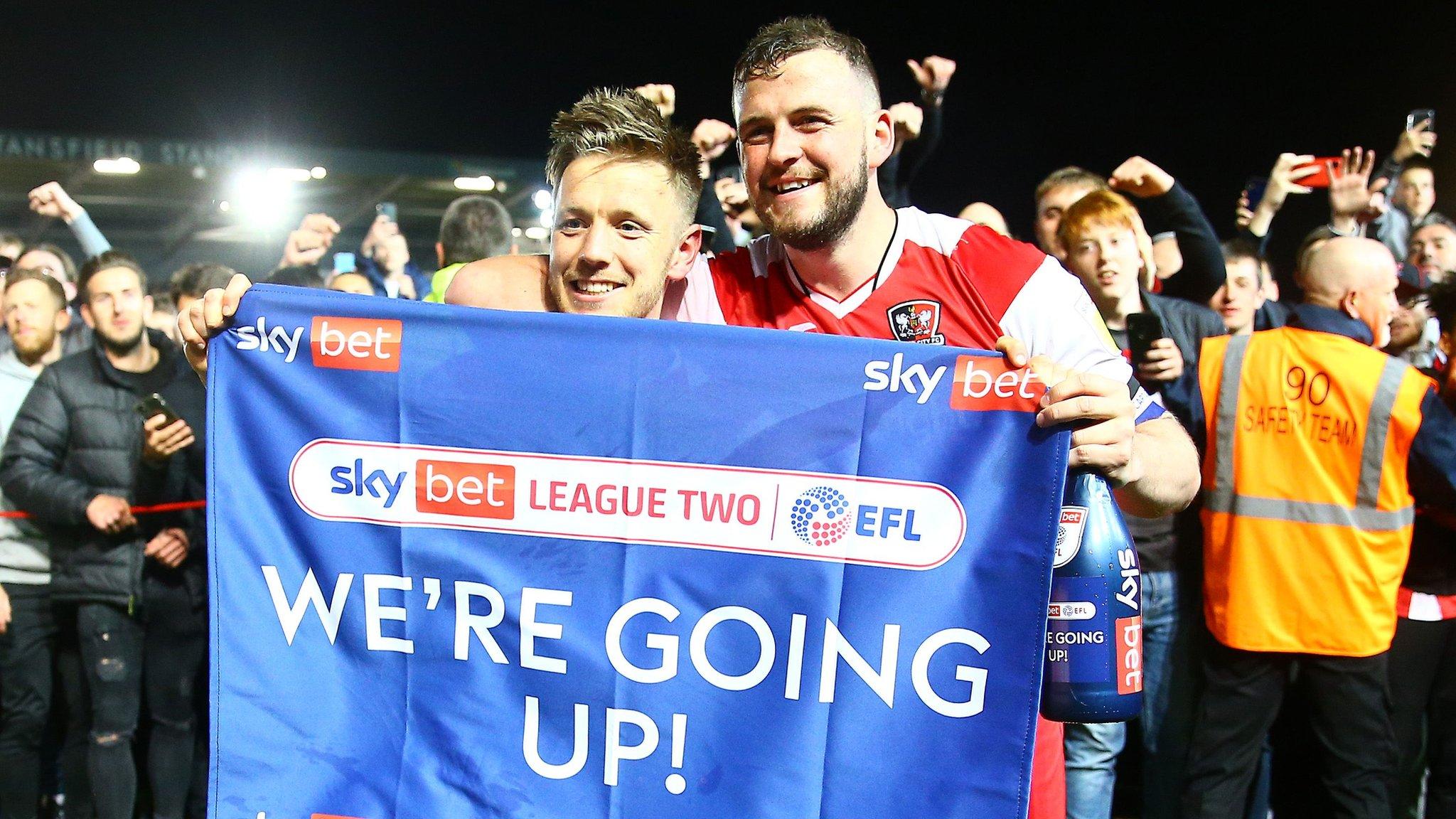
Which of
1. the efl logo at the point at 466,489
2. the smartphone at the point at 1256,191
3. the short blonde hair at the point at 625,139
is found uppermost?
the smartphone at the point at 1256,191

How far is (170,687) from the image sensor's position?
363cm

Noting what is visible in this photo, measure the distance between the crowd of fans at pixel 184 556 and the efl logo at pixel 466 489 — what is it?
1.75 m

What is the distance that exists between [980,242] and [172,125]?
10095mm

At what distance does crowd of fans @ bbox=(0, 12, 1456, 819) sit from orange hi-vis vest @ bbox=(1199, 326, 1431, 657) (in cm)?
15

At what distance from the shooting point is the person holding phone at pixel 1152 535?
10.7 ft

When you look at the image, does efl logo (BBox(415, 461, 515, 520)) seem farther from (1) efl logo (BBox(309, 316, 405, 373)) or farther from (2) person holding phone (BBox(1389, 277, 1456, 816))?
(2) person holding phone (BBox(1389, 277, 1456, 816))

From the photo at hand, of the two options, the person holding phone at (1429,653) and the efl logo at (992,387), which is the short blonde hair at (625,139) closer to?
the efl logo at (992,387)

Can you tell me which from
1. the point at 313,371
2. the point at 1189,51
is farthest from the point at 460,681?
the point at 1189,51

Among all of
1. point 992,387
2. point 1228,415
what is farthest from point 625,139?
point 1228,415

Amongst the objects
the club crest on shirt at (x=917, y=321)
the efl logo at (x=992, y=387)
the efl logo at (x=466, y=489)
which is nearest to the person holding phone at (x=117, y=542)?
the efl logo at (x=466, y=489)

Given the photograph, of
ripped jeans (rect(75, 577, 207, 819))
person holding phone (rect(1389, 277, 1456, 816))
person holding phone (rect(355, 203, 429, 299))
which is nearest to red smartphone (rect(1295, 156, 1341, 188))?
person holding phone (rect(1389, 277, 1456, 816))

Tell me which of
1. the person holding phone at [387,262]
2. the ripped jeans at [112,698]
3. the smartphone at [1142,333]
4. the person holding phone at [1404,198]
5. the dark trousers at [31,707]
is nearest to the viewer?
the smartphone at [1142,333]

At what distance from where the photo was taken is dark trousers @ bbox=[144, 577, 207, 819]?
3.63 metres

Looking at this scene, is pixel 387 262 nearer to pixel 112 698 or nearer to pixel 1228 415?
pixel 112 698
